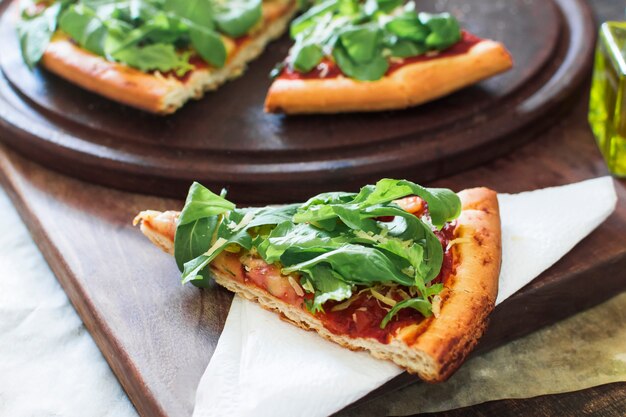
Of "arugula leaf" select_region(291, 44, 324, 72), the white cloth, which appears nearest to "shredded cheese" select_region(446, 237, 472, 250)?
the white cloth

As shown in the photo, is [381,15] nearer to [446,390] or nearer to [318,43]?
[318,43]

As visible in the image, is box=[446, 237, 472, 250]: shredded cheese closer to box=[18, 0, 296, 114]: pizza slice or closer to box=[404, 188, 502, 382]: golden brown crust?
box=[404, 188, 502, 382]: golden brown crust

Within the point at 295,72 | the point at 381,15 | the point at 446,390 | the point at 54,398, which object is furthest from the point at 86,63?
the point at 446,390

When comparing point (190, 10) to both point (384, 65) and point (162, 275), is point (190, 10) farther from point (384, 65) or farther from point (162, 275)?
point (162, 275)

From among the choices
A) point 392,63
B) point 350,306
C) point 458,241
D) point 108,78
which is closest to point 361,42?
point 392,63

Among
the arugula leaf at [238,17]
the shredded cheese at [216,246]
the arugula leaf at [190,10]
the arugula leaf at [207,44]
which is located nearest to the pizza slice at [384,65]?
the arugula leaf at [207,44]
